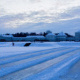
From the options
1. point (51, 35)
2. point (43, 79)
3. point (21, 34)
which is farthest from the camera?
point (21, 34)

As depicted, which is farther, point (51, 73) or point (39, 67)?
point (39, 67)

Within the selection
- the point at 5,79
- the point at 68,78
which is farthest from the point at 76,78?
the point at 5,79

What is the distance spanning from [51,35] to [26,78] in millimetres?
110300

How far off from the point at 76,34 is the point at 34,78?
4475 inches

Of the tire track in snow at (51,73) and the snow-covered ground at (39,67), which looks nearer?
the tire track in snow at (51,73)

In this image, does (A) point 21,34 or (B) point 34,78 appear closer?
(B) point 34,78

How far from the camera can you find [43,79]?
22.0 feet

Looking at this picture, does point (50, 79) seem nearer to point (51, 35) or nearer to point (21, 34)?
point (51, 35)

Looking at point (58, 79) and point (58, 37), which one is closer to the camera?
point (58, 79)

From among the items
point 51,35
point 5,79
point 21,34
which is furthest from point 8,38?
point 5,79

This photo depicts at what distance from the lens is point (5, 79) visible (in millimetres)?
6867

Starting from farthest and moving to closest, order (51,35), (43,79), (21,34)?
(21,34) → (51,35) → (43,79)

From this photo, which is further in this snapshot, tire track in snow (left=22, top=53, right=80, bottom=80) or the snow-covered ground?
the snow-covered ground

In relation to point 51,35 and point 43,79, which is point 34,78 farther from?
point 51,35
